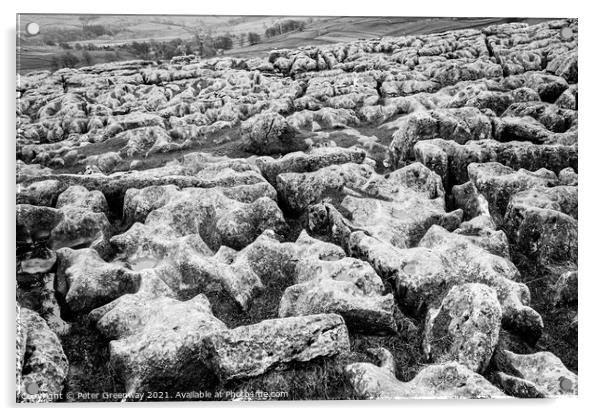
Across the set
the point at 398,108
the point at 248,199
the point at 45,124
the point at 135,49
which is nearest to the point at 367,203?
the point at 248,199

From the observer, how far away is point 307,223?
34.9 feet

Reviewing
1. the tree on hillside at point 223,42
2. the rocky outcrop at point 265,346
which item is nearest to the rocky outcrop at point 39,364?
the rocky outcrop at point 265,346

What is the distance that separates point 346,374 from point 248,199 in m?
4.41

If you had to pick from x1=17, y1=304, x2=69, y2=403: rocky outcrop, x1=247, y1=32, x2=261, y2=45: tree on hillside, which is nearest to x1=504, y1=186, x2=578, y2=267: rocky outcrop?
x1=247, y1=32, x2=261, y2=45: tree on hillside

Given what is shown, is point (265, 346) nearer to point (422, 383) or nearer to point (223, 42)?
point (422, 383)

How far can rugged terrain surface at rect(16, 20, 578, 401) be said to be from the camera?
336 inches

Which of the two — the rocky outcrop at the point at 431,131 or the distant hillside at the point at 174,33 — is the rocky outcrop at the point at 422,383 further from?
the distant hillside at the point at 174,33

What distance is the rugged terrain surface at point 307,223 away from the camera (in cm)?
853

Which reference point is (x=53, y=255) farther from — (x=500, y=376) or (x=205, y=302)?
(x=500, y=376)

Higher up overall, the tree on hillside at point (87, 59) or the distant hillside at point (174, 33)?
the distant hillside at point (174, 33)

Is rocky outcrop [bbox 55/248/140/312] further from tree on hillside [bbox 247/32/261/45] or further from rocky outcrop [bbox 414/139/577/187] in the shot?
rocky outcrop [bbox 414/139/577/187]

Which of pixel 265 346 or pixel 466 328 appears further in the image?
pixel 466 328

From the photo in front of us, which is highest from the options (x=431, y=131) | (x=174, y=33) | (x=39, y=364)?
(x=174, y=33)

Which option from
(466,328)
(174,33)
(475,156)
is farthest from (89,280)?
(475,156)
